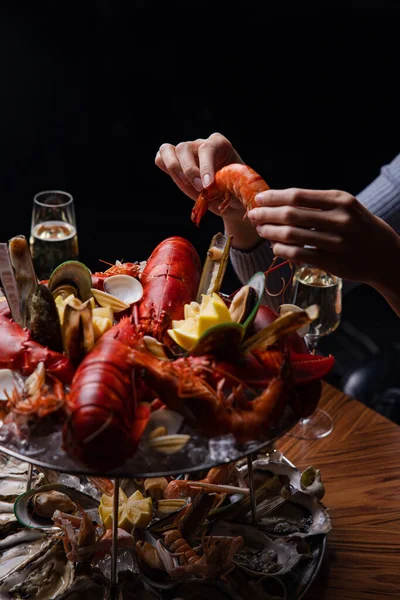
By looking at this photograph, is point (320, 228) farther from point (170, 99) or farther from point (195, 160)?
point (170, 99)

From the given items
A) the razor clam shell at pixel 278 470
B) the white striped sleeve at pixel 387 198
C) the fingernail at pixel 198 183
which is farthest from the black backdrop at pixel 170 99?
the razor clam shell at pixel 278 470

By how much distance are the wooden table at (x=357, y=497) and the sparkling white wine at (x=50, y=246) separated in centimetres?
108

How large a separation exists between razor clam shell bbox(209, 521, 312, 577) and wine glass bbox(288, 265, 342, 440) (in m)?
0.54

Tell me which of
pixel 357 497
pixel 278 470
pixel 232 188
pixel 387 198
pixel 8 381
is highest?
pixel 232 188

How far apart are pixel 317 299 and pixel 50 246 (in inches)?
41.3

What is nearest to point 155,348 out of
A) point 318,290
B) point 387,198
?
point 318,290

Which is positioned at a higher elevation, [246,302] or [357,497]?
[246,302]

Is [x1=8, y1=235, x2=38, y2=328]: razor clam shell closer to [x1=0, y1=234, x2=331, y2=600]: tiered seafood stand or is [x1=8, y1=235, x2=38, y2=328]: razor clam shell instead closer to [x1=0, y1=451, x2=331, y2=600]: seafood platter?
[x1=0, y1=234, x2=331, y2=600]: tiered seafood stand

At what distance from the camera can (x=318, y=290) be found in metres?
2.21

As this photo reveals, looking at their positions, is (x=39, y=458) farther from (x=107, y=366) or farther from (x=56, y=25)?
(x=56, y=25)

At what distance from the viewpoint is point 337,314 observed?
7.55ft

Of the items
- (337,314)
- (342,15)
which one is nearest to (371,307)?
(342,15)

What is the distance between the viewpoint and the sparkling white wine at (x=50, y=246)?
2.67 metres

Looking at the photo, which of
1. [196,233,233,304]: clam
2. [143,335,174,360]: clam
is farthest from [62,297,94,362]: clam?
[196,233,233,304]: clam
